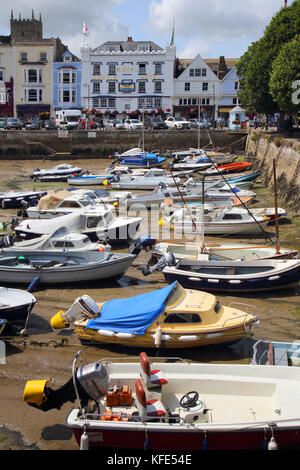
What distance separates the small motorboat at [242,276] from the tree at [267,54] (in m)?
20.8

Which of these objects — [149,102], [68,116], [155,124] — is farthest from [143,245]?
[149,102]

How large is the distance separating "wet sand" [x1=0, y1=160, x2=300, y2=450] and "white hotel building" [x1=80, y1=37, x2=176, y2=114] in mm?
41836

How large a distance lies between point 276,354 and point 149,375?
3056 mm

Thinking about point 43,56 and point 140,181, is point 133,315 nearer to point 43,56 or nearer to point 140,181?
point 140,181

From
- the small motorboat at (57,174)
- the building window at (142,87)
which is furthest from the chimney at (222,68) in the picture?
the small motorboat at (57,174)

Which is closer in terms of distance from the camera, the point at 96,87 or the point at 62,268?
the point at 62,268

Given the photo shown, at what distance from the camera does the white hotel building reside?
55875 mm

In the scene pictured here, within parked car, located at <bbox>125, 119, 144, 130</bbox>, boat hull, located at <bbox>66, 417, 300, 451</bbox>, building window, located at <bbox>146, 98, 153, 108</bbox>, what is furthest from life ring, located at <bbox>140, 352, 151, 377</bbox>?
building window, located at <bbox>146, 98, 153, 108</bbox>

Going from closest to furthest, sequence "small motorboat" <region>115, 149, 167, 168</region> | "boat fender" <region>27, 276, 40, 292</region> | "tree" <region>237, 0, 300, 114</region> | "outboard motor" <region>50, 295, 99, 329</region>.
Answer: "outboard motor" <region>50, 295, 99, 329</region>
"boat fender" <region>27, 276, 40, 292</region>
"tree" <region>237, 0, 300, 114</region>
"small motorboat" <region>115, 149, 167, 168</region>

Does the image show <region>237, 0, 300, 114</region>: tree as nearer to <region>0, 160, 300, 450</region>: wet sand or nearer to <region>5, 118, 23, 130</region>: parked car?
<region>5, 118, 23, 130</region>: parked car

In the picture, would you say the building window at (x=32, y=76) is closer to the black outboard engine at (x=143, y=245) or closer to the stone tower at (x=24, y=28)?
the stone tower at (x=24, y=28)

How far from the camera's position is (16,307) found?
11844 mm

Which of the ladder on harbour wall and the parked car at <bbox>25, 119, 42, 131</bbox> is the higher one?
the parked car at <bbox>25, 119, 42, 131</bbox>

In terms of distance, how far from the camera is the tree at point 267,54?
32.6 m
